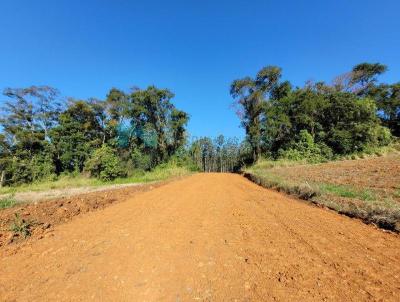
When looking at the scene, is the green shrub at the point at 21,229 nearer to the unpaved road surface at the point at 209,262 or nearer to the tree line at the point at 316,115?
the unpaved road surface at the point at 209,262

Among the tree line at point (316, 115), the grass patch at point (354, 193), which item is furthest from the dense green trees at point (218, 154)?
the grass patch at point (354, 193)

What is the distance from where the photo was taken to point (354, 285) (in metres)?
2.70

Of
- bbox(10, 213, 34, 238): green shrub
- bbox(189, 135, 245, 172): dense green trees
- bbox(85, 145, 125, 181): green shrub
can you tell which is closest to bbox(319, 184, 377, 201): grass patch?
bbox(10, 213, 34, 238): green shrub

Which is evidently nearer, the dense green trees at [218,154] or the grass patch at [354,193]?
the grass patch at [354,193]

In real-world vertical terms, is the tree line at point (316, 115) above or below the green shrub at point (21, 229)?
above

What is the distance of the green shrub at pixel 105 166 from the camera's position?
2288cm

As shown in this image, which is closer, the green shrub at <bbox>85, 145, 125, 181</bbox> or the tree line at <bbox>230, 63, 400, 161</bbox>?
the green shrub at <bbox>85, 145, 125, 181</bbox>

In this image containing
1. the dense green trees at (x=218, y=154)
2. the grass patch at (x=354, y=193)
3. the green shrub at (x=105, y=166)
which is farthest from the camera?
the dense green trees at (x=218, y=154)

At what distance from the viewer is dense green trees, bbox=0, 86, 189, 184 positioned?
28078mm

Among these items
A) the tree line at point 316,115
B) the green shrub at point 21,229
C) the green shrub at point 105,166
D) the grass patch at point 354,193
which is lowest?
the green shrub at point 21,229

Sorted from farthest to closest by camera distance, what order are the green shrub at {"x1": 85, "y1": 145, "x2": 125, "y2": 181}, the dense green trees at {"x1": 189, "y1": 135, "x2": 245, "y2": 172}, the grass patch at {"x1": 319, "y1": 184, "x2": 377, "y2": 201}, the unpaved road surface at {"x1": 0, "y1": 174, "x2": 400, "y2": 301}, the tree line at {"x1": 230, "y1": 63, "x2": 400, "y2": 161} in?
the dense green trees at {"x1": 189, "y1": 135, "x2": 245, "y2": 172}
the tree line at {"x1": 230, "y1": 63, "x2": 400, "y2": 161}
the green shrub at {"x1": 85, "y1": 145, "x2": 125, "y2": 181}
the grass patch at {"x1": 319, "y1": 184, "x2": 377, "y2": 201}
the unpaved road surface at {"x1": 0, "y1": 174, "x2": 400, "y2": 301}

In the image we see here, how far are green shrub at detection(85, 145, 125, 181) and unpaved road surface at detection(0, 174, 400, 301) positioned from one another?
699 inches

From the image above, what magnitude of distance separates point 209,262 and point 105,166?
2142 cm

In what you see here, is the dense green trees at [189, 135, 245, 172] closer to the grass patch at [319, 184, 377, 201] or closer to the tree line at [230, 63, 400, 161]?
the tree line at [230, 63, 400, 161]
